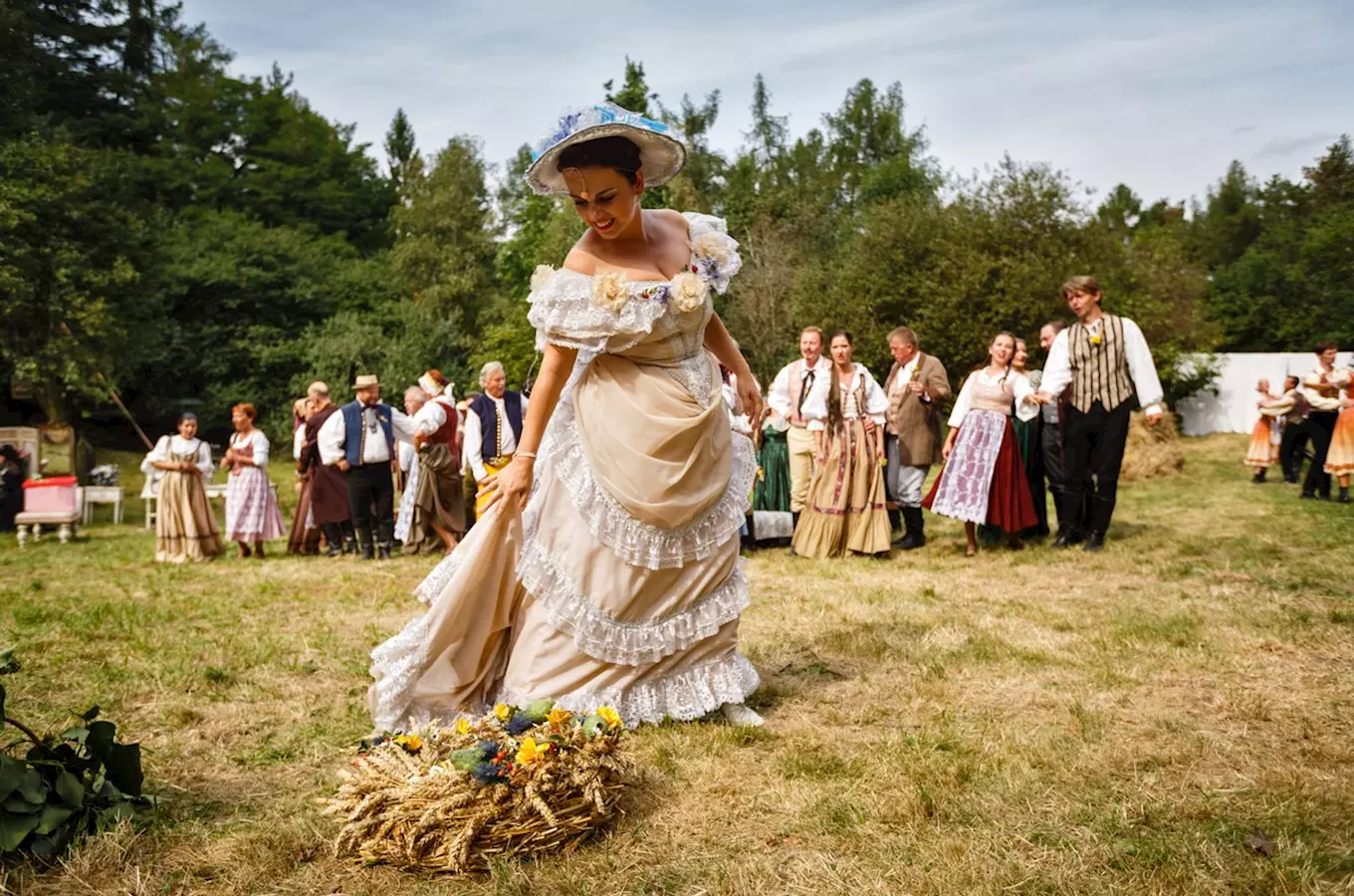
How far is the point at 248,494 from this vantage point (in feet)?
41.6

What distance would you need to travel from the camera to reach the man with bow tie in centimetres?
1009

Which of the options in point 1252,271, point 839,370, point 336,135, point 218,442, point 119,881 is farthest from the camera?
point 336,135

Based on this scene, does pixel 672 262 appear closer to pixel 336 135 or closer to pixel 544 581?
pixel 544 581

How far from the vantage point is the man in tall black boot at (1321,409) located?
1369 cm

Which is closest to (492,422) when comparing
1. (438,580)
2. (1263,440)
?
(438,580)

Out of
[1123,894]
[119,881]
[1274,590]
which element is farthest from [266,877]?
[1274,590]

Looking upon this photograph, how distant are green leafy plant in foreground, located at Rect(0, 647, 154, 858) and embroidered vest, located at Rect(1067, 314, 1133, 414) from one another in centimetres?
791

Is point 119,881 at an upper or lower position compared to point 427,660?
lower

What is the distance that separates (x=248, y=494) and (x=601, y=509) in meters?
9.58

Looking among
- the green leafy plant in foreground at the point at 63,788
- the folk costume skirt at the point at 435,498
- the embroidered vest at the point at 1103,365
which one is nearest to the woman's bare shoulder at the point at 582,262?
the green leafy plant in foreground at the point at 63,788

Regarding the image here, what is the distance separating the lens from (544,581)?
4398 mm

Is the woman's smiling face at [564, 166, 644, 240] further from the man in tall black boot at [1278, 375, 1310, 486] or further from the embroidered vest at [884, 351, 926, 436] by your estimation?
the man in tall black boot at [1278, 375, 1310, 486]

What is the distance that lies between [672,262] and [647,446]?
2.73ft

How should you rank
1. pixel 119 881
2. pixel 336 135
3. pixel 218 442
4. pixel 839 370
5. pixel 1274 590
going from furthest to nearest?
pixel 336 135, pixel 218 442, pixel 839 370, pixel 1274 590, pixel 119 881
